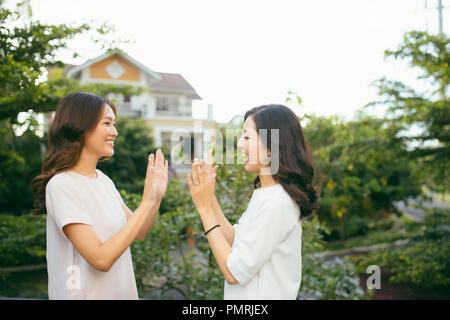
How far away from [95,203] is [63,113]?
380mm

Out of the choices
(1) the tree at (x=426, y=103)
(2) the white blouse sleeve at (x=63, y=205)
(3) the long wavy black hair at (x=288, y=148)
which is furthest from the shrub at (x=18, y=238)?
(1) the tree at (x=426, y=103)

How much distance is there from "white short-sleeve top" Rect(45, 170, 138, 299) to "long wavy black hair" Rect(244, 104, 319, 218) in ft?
2.34

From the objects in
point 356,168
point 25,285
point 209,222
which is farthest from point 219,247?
point 356,168

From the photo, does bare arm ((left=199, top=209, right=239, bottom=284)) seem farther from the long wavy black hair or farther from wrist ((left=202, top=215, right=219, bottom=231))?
the long wavy black hair

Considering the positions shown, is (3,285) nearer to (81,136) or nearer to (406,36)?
(81,136)

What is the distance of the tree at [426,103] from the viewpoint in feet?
16.1

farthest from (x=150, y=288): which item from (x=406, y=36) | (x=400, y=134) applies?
(x=406, y=36)

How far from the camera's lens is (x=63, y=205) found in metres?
1.30

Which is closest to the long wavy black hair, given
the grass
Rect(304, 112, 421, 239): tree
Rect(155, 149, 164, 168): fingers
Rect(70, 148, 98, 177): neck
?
Rect(155, 149, 164, 168): fingers

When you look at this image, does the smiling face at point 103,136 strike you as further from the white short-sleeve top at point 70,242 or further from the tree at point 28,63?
the tree at point 28,63

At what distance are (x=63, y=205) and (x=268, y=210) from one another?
75cm

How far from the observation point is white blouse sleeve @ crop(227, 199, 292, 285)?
1284 mm

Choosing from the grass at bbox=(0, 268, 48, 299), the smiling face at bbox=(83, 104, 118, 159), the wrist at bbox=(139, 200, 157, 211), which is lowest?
the grass at bbox=(0, 268, 48, 299)

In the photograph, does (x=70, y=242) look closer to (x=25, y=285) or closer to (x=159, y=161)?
(x=159, y=161)
